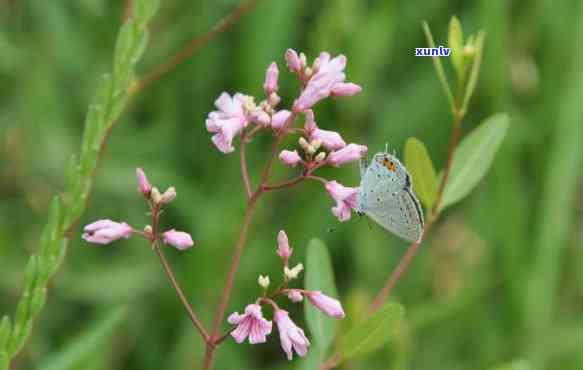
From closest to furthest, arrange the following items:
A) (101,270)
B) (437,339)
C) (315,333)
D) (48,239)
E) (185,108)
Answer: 1. (48,239)
2. (315,333)
3. (101,270)
4. (437,339)
5. (185,108)

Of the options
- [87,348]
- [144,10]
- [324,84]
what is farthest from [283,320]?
[144,10]

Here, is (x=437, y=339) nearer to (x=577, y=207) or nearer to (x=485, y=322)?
(x=485, y=322)

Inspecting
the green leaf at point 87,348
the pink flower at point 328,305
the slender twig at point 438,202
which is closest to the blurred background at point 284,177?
the green leaf at point 87,348

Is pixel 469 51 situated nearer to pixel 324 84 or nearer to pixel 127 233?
pixel 324 84

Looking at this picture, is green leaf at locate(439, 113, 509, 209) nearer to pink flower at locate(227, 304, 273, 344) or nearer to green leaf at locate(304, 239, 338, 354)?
green leaf at locate(304, 239, 338, 354)

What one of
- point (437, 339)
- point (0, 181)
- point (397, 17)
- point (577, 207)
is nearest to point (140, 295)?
point (0, 181)

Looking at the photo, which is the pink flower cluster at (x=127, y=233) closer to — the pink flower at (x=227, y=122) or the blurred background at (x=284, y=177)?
the pink flower at (x=227, y=122)
